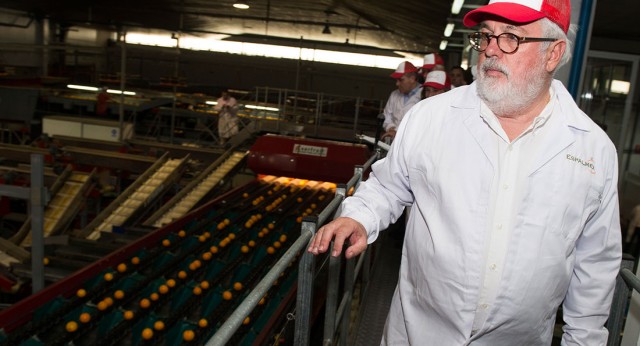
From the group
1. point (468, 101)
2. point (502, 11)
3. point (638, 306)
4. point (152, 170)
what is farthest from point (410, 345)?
point (152, 170)

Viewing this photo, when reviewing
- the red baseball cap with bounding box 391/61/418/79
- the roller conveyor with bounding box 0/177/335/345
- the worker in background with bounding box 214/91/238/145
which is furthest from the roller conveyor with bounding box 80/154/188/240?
the worker in background with bounding box 214/91/238/145

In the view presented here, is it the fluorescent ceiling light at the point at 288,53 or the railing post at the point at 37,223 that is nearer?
the railing post at the point at 37,223

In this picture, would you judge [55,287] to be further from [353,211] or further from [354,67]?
[354,67]

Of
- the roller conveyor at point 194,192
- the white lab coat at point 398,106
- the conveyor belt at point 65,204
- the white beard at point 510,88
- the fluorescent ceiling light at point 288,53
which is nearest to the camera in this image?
the white beard at point 510,88

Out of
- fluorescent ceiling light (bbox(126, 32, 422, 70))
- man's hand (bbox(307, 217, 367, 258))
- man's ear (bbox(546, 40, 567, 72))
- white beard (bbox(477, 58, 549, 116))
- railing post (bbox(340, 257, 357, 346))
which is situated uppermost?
fluorescent ceiling light (bbox(126, 32, 422, 70))

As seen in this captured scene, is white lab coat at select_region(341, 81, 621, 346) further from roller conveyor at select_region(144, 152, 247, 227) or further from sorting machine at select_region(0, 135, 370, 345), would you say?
roller conveyor at select_region(144, 152, 247, 227)

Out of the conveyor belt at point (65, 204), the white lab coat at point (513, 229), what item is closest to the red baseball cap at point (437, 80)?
the white lab coat at point (513, 229)

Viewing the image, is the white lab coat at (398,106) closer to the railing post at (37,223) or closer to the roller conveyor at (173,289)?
the roller conveyor at (173,289)

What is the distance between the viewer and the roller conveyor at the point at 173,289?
12.5 ft

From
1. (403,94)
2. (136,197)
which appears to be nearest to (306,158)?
Result: (403,94)

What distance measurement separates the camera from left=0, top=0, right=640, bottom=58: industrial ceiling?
928cm

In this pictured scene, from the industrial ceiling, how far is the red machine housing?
2256 mm

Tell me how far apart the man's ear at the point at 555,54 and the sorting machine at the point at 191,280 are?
1.96 metres

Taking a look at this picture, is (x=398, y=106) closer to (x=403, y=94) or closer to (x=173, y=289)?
(x=403, y=94)
